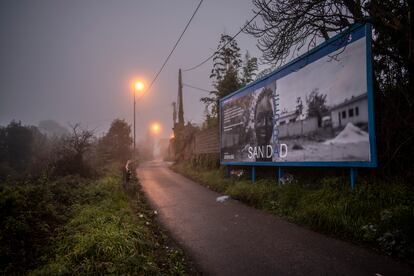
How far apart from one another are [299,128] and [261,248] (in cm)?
408

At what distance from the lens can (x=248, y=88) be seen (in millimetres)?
10281

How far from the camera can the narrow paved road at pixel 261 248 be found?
3486 millimetres

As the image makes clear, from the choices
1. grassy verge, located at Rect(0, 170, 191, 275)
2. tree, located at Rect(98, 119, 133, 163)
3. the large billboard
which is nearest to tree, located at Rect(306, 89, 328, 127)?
the large billboard

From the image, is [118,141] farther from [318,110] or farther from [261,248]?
[261,248]

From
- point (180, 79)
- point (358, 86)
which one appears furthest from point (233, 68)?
A: point (358, 86)

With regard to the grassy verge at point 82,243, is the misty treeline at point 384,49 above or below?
above

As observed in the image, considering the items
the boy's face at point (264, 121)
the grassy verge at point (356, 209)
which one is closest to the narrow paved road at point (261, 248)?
the grassy verge at point (356, 209)

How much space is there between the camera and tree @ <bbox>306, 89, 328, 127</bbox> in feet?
20.9

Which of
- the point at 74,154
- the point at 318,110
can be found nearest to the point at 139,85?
the point at 74,154

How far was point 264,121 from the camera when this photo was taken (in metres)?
9.04

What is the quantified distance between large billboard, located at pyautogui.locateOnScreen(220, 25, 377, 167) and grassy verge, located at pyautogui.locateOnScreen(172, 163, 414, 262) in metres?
0.59

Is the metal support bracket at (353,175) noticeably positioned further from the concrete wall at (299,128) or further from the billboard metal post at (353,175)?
the concrete wall at (299,128)

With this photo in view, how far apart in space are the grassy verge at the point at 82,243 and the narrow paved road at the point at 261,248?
0.53 metres

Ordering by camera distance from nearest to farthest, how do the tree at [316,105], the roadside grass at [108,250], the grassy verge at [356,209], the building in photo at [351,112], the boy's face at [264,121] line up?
the roadside grass at [108,250] < the grassy verge at [356,209] < the building in photo at [351,112] < the tree at [316,105] < the boy's face at [264,121]
